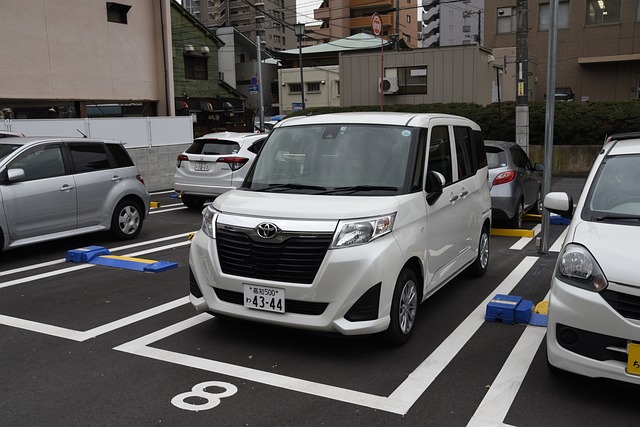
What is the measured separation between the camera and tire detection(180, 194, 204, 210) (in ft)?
39.4

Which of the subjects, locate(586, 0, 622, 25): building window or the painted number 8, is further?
locate(586, 0, 622, 25): building window

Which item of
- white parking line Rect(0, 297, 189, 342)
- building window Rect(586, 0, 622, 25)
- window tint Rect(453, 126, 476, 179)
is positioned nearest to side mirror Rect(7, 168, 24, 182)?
white parking line Rect(0, 297, 189, 342)

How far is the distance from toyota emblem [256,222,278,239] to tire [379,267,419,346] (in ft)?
3.41

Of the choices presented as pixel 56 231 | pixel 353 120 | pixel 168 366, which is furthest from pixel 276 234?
pixel 56 231

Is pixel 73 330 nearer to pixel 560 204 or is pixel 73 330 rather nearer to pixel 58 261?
pixel 58 261

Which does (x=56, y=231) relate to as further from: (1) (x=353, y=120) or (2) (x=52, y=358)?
(1) (x=353, y=120)

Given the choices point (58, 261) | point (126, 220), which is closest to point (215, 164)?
point (126, 220)

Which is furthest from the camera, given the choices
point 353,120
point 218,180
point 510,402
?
point 218,180

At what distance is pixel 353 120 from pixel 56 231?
4.92 metres

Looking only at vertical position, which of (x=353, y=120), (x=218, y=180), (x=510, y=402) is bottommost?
(x=510, y=402)

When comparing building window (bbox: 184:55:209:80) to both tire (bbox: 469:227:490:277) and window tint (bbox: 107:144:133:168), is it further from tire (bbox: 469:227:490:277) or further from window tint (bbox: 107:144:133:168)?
tire (bbox: 469:227:490:277)

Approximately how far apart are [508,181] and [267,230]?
602 cm

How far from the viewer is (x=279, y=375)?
421 centimetres

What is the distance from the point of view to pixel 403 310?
4.69 m
